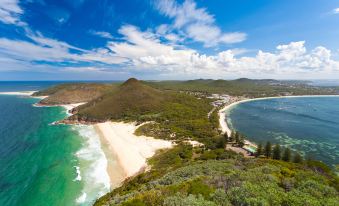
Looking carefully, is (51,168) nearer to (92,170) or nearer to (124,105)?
(92,170)

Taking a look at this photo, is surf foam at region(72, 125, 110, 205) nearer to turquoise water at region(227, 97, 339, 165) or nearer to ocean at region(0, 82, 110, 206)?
ocean at region(0, 82, 110, 206)

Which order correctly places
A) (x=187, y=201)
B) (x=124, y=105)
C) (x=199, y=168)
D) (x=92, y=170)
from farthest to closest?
1. (x=124, y=105)
2. (x=92, y=170)
3. (x=199, y=168)
4. (x=187, y=201)

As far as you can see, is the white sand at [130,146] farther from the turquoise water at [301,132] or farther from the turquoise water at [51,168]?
the turquoise water at [301,132]

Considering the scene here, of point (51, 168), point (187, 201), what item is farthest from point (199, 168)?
point (51, 168)

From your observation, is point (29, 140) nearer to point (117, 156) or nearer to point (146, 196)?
point (117, 156)

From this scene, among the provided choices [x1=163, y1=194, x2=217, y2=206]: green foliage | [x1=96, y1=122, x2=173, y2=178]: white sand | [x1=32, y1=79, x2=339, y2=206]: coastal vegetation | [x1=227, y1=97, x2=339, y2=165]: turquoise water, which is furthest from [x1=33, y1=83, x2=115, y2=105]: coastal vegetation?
[x1=163, y1=194, x2=217, y2=206]: green foliage

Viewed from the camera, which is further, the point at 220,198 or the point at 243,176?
the point at 243,176

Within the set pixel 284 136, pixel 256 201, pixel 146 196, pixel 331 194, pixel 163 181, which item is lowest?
pixel 284 136

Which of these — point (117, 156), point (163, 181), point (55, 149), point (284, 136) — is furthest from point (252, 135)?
point (55, 149)
